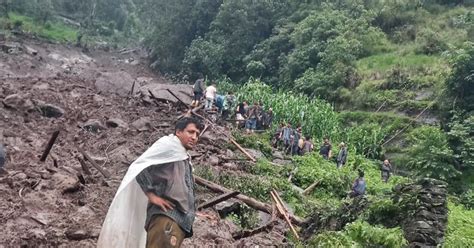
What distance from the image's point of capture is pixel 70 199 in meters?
8.28

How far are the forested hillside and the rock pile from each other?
0.69 ft

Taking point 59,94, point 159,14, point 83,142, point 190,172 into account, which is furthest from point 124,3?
point 190,172

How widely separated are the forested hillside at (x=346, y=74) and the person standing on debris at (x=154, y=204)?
12.5 feet

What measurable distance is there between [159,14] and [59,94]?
26.6m

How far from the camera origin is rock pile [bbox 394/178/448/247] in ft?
24.4

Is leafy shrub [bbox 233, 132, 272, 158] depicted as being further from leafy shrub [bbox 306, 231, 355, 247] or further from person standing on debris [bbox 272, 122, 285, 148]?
leafy shrub [bbox 306, 231, 355, 247]

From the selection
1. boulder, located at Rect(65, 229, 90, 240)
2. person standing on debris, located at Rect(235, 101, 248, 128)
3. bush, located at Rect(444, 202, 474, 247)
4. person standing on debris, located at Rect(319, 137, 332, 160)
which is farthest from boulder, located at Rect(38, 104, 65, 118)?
bush, located at Rect(444, 202, 474, 247)

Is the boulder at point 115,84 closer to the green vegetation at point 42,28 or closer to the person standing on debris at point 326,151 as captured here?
the person standing on debris at point 326,151

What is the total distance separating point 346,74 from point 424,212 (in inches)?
870

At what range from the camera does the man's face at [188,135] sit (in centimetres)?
446

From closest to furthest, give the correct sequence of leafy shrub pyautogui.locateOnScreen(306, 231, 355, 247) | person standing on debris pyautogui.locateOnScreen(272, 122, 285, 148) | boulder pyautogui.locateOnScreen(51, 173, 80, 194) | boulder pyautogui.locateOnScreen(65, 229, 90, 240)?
boulder pyautogui.locateOnScreen(65, 229, 90, 240)
leafy shrub pyautogui.locateOnScreen(306, 231, 355, 247)
boulder pyautogui.locateOnScreen(51, 173, 80, 194)
person standing on debris pyautogui.locateOnScreen(272, 122, 285, 148)

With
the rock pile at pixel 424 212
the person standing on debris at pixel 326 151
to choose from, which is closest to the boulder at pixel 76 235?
the rock pile at pixel 424 212

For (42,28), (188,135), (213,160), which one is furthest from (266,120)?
(42,28)

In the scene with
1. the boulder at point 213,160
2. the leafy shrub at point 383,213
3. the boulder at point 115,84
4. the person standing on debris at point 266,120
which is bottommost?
the boulder at point 115,84
